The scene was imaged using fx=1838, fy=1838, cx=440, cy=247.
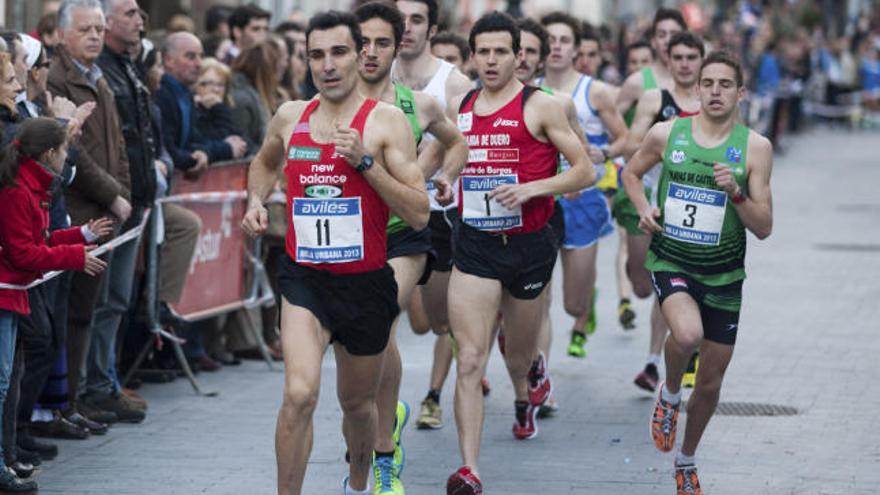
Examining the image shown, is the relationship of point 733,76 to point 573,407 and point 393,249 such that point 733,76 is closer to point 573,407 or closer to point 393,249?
point 393,249

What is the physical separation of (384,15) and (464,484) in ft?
6.96

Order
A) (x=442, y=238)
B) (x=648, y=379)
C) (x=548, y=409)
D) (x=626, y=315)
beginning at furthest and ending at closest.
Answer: (x=626, y=315)
(x=648, y=379)
(x=548, y=409)
(x=442, y=238)

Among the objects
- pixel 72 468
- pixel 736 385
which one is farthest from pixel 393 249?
pixel 736 385

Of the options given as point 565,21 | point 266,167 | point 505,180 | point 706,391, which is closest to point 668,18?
point 565,21

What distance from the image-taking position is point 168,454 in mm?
8820

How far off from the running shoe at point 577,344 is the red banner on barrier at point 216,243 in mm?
2114

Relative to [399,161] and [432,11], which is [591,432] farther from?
[399,161]

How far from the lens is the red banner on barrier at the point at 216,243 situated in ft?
35.3

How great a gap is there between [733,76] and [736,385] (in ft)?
10.5

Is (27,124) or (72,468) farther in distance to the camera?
(72,468)

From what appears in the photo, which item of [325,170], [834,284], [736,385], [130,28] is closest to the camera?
[325,170]

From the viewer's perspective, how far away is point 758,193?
7988 mm

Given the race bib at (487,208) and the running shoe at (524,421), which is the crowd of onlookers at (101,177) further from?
the running shoe at (524,421)

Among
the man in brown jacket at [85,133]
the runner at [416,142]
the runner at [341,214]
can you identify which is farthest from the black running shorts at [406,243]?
the man in brown jacket at [85,133]
